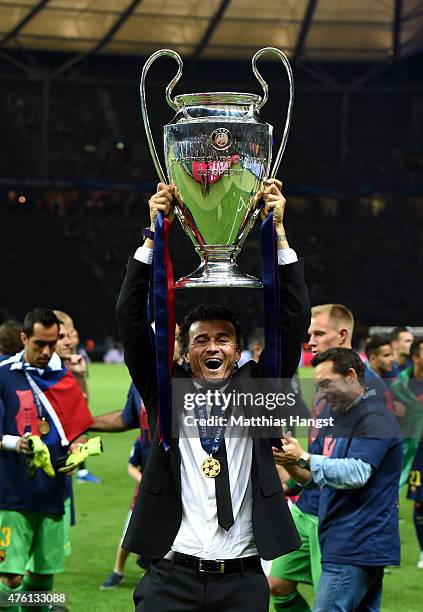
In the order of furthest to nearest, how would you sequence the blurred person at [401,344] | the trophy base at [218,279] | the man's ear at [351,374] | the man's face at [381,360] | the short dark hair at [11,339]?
the blurred person at [401,344] → the man's face at [381,360] → the short dark hair at [11,339] → the man's ear at [351,374] → the trophy base at [218,279]

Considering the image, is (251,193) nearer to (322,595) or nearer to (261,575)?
(261,575)

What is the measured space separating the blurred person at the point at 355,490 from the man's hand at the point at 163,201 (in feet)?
4.20

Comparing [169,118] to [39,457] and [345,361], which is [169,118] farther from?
[345,361]

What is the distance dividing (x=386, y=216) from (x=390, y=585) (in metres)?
24.6

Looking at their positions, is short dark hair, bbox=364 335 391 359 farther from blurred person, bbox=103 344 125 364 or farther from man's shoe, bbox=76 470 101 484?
blurred person, bbox=103 344 125 364

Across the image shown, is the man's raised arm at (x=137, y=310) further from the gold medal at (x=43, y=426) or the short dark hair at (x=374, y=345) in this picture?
the short dark hair at (x=374, y=345)

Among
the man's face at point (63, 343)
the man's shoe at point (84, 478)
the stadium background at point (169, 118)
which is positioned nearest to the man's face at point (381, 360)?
the man's face at point (63, 343)

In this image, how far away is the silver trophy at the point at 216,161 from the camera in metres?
3.04

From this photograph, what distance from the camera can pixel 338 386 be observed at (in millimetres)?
4215

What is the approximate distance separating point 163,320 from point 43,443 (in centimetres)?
234

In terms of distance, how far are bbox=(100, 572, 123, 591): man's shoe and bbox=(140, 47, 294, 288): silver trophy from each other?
3.92 metres

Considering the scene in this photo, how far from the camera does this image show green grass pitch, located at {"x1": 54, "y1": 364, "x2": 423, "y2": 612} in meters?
6.33

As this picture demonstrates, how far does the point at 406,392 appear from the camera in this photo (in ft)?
17.4

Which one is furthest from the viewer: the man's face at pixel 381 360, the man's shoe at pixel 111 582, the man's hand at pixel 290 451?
the man's face at pixel 381 360
